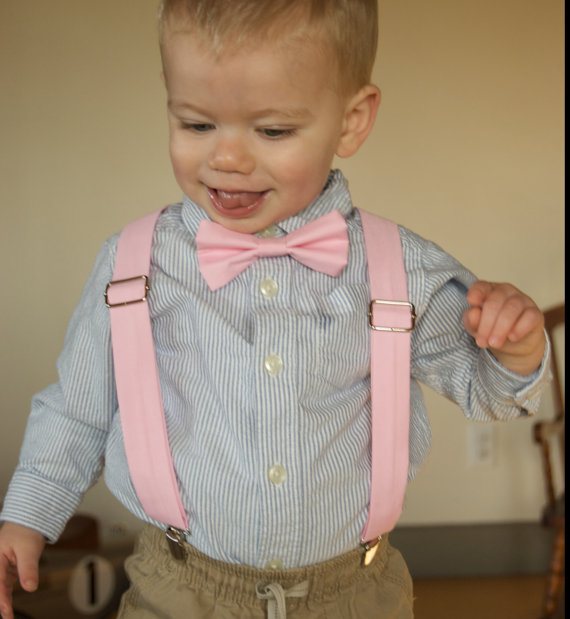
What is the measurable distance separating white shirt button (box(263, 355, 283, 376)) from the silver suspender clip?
0.72 ft

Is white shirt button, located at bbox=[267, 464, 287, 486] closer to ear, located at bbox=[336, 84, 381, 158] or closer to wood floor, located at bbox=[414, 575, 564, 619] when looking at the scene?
ear, located at bbox=[336, 84, 381, 158]

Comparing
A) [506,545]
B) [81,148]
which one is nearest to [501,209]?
[506,545]

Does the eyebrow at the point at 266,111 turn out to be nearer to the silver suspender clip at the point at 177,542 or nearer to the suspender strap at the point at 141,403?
the suspender strap at the point at 141,403

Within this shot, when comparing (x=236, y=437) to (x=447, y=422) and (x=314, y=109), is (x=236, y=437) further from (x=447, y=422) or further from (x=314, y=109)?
(x=447, y=422)

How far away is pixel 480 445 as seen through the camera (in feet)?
7.84

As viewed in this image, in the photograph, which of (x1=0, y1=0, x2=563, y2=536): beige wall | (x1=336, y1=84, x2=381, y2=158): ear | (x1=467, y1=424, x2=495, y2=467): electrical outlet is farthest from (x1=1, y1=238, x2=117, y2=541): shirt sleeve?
(x1=467, y1=424, x2=495, y2=467): electrical outlet

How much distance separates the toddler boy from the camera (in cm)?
90

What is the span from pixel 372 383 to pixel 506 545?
1.64 m

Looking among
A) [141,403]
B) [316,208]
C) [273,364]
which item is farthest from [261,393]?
[316,208]

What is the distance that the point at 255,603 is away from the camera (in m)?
0.97

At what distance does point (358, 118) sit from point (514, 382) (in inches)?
14.6

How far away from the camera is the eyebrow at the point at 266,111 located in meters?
0.89

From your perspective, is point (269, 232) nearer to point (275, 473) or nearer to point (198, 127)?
point (198, 127)

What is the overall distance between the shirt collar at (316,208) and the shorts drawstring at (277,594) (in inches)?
16.5
